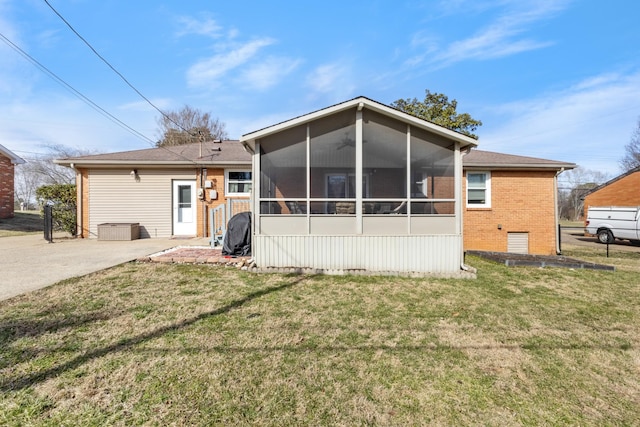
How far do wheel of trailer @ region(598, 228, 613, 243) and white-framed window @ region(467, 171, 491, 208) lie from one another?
9.46 metres

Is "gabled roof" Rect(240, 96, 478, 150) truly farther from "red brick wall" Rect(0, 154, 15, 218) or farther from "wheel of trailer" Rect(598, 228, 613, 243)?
"red brick wall" Rect(0, 154, 15, 218)

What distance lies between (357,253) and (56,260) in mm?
6807

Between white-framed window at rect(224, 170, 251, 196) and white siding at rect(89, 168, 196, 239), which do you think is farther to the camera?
white-framed window at rect(224, 170, 251, 196)

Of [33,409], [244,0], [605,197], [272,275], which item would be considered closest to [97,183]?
[244,0]

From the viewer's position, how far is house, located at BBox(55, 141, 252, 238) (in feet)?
34.7

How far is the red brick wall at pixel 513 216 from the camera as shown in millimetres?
10250

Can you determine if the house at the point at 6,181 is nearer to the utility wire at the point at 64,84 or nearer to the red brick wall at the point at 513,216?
the utility wire at the point at 64,84

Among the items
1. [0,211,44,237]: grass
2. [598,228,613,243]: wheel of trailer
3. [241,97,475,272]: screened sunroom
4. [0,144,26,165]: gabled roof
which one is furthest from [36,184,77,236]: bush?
[598,228,613,243]: wheel of trailer

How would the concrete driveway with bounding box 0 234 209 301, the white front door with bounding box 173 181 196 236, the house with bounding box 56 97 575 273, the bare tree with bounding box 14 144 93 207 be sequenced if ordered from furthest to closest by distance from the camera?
the bare tree with bounding box 14 144 93 207 < the white front door with bounding box 173 181 196 236 < the house with bounding box 56 97 575 273 < the concrete driveway with bounding box 0 234 209 301

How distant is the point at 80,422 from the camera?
1.91 metres

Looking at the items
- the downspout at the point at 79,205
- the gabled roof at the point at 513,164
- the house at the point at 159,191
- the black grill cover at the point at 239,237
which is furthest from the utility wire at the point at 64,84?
the gabled roof at the point at 513,164

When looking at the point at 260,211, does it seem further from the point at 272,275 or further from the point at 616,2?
the point at 616,2

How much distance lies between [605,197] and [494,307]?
2185cm

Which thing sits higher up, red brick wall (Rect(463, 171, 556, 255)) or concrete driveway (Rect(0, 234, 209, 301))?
red brick wall (Rect(463, 171, 556, 255))
